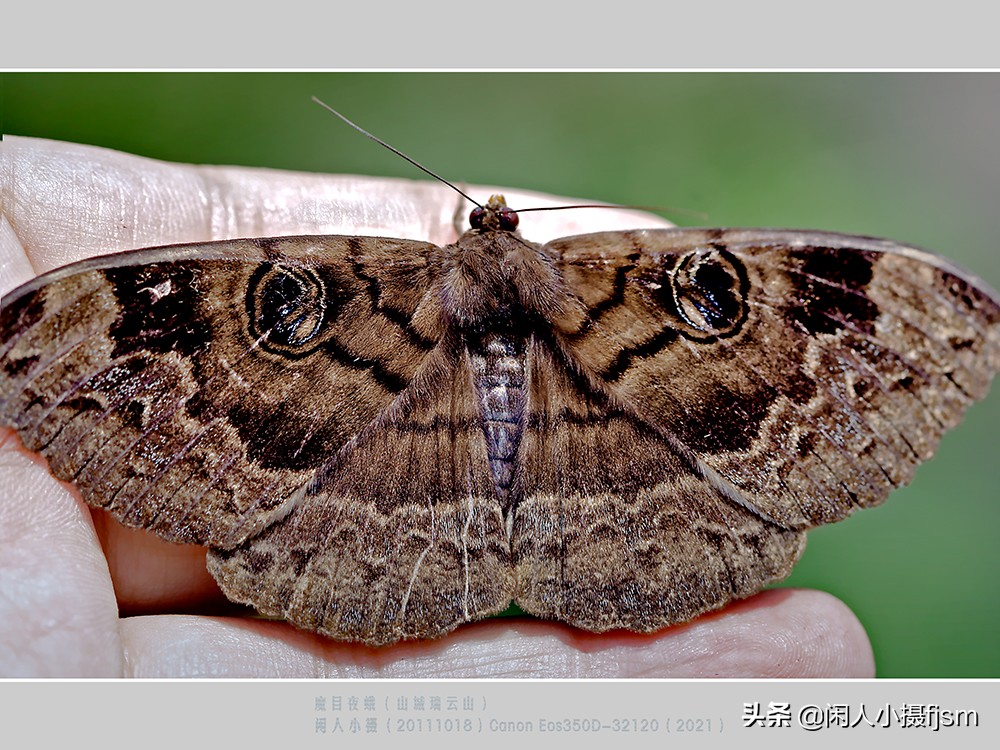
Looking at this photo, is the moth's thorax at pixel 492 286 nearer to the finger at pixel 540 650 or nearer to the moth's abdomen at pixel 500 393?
the moth's abdomen at pixel 500 393

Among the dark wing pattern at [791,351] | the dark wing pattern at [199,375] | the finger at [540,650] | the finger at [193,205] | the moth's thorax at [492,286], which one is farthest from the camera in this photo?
the finger at [193,205]

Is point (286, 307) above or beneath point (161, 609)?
above

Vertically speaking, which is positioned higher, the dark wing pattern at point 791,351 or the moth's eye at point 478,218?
the moth's eye at point 478,218

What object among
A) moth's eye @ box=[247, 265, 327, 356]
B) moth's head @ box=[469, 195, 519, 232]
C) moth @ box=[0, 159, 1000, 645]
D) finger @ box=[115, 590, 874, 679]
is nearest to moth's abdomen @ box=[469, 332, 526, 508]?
moth @ box=[0, 159, 1000, 645]

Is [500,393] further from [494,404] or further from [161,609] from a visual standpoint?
[161,609]

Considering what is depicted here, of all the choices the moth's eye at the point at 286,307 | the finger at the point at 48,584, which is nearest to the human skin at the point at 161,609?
the finger at the point at 48,584

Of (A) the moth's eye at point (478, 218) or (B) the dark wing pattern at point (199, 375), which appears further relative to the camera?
(A) the moth's eye at point (478, 218)

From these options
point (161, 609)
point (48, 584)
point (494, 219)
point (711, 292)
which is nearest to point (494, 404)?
point (494, 219)
